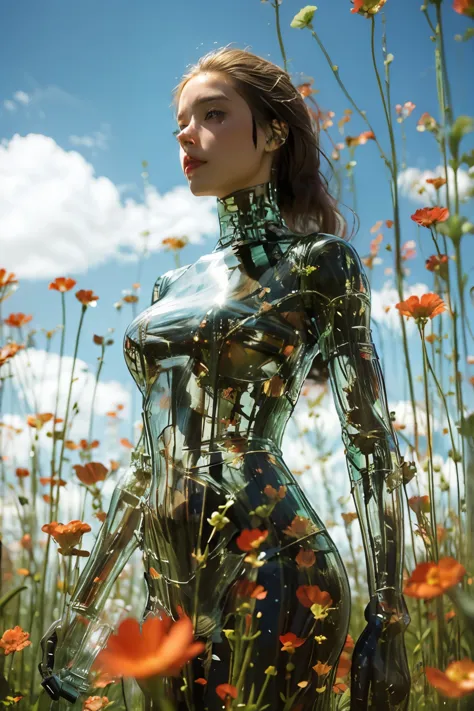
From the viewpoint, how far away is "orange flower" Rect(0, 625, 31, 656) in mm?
1165

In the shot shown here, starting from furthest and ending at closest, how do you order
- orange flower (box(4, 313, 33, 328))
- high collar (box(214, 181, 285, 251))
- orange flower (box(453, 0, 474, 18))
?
orange flower (box(4, 313, 33, 328)), high collar (box(214, 181, 285, 251)), orange flower (box(453, 0, 474, 18))

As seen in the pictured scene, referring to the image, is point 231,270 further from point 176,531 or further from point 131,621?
point 131,621

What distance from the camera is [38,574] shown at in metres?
1.61

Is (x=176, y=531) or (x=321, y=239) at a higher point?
(x=321, y=239)

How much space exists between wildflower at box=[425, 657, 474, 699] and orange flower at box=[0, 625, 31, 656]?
911 mm

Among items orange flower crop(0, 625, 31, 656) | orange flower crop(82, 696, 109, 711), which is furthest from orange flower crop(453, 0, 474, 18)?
orange flower crop(0, 625, 31, 656)

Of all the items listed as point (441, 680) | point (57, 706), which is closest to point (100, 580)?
point (57, 706)

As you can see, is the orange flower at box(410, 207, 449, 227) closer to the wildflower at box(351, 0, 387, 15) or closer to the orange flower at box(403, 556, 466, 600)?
the wildflower at box(351, 0, 387, 15)

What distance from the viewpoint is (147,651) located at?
0.39 m

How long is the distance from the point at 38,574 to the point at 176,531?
32.4 inches

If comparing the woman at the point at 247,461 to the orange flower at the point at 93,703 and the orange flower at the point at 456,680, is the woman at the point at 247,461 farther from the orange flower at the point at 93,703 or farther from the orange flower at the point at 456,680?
the orange flower at the point at 456,680

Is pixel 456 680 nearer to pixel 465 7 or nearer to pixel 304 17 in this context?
pixel 465 7

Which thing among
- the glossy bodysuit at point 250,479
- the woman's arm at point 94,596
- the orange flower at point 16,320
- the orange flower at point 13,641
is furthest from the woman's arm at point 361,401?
the orange flower at point 16,320

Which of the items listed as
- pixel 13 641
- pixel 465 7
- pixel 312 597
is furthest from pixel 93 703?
pixel 465 7
